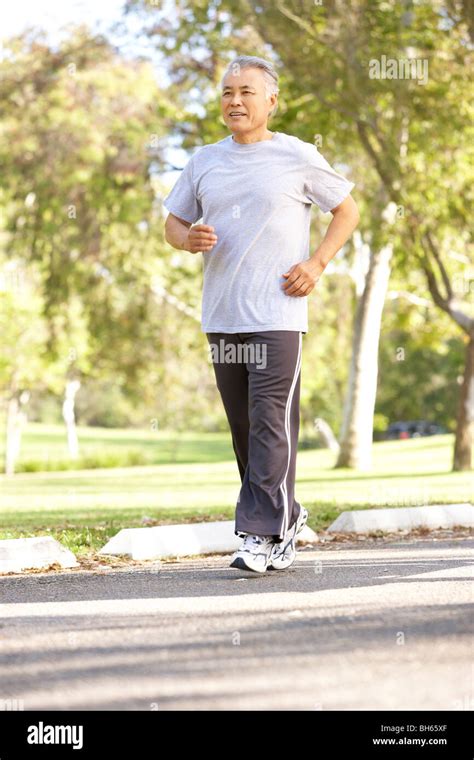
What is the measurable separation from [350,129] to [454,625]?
19.5 m

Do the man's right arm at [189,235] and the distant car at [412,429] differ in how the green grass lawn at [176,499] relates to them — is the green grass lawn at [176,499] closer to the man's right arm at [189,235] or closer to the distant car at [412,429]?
the man's right arm at [189,235]

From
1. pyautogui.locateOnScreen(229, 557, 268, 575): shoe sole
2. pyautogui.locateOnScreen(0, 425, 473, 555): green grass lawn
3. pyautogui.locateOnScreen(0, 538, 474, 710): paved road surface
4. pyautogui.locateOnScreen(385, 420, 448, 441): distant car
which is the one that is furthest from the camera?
pyautogui.locateOnScreen(385, 420, 448, 441): distant car

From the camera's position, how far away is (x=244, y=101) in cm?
635

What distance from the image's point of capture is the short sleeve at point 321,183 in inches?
251

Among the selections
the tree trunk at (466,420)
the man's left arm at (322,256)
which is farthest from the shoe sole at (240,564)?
the tree trunk at (466,420)

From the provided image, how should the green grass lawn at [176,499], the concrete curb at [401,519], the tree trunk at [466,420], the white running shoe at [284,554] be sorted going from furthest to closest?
the tree trunk at [466,420] < the green grass lawn at [176,499] < the concrete curb at [401,519] < the white running shoe at [284,554]

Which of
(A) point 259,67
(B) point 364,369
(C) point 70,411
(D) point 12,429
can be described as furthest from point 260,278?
(C) point 70,411

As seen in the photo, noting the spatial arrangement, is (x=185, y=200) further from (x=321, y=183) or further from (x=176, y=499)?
(x=176, y=499)

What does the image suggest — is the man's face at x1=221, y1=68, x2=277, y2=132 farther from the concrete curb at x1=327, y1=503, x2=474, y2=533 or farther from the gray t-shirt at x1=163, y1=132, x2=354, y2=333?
the concrete curb at x1=327, y1=503, x2=474, y2=533

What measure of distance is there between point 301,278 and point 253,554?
1346mm

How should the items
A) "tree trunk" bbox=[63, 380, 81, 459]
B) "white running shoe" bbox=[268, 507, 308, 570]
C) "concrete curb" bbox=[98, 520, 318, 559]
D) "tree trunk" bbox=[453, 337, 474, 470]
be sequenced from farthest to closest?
1. "tree trunk" bbox=[63, 380, 81, 459]
2. "tree trunk" bbox=[453, 337, 474, 470]
3. "concrete curb" bbox=[98, 520, 318, 559]
4. "white running shoe" bbox=[268, 507, 308, 570]

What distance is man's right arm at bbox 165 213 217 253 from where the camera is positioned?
6.21 meters

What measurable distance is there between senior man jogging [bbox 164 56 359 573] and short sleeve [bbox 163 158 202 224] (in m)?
0.12

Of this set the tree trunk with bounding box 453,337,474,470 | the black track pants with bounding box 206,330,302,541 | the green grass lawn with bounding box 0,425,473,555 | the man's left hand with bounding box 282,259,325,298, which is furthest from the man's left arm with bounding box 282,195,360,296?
the tree trunk with bounding box 453,337,474,470
